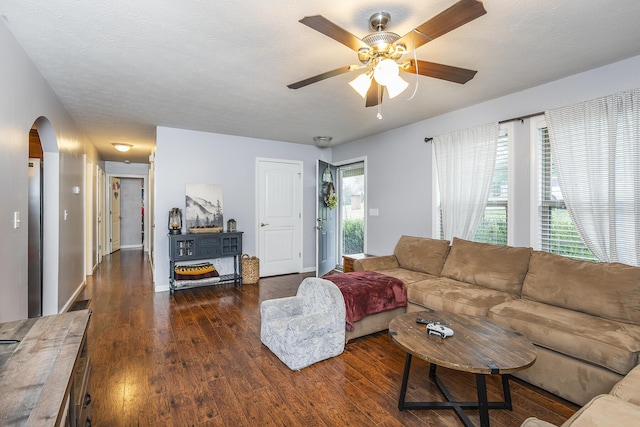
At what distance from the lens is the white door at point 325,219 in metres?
5.11

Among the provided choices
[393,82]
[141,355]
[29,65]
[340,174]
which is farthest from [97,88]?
[340,174]

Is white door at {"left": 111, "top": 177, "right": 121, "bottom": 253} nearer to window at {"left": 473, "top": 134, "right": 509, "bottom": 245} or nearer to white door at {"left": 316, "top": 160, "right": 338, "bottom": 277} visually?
white door at {"left": 316, "top": 160, "right": 338, "bottom": 277}

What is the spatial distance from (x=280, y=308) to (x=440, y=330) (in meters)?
1.43

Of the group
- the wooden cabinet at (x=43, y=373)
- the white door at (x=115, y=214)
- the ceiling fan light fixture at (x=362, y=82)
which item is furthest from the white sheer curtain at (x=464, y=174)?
the white door at (x=115, y=214)

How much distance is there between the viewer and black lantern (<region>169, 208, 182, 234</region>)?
452 centimetres

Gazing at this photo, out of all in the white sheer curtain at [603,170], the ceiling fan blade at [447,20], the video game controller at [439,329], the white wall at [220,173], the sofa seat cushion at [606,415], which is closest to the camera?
the sofa seat cushion at [606,415]

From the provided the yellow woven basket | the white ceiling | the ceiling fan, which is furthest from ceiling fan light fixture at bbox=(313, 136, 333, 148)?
the ceiling fan

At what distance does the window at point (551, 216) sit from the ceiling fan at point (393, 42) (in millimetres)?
1591

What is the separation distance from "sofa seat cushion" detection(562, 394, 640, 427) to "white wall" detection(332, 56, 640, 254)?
226cm

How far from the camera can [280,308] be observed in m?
2.82

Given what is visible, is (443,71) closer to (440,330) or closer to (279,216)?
(440,330)

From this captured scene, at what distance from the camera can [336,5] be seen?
5.96 ft

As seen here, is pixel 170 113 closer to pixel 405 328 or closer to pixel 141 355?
pixel 141 355

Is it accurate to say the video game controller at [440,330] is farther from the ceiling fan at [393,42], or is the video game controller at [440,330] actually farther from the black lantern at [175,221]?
the black lantern at [175,221]
